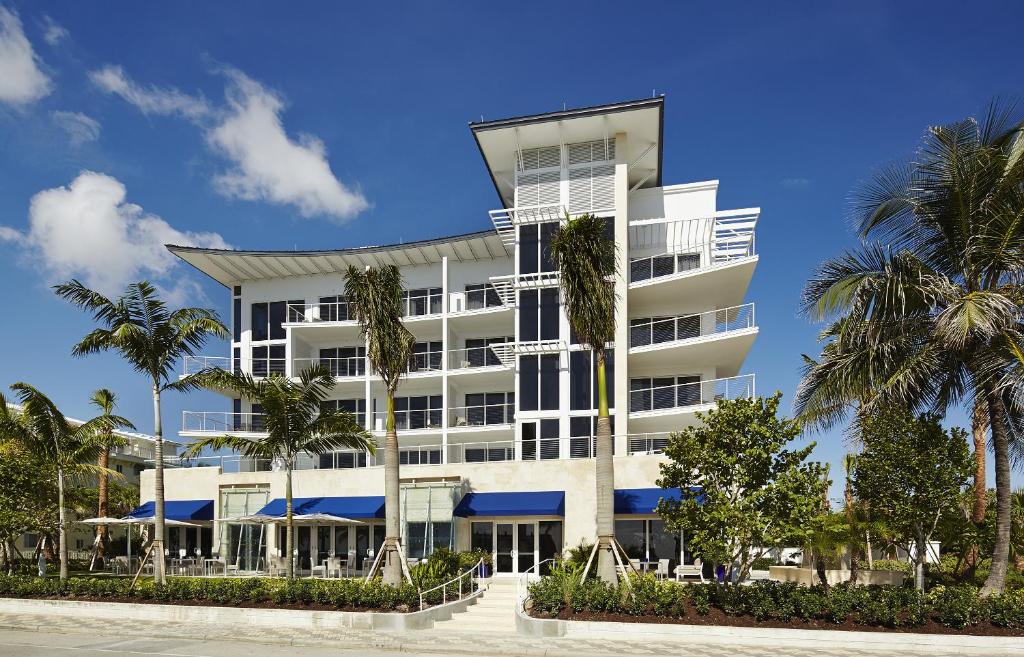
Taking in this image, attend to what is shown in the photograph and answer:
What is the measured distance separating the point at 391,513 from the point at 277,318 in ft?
80.2

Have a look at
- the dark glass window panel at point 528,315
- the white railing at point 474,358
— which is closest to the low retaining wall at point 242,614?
the dark glass window panel at point 528,315

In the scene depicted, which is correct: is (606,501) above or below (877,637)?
above

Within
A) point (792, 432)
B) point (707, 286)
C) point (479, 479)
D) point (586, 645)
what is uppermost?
point (707, 286)

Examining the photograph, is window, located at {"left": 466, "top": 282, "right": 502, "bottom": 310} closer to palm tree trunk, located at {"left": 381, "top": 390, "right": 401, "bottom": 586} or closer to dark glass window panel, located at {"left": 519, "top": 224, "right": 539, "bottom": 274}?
dark glass window panel, located at {"left": 519, "top": 224, "right": 539, "bottom": 274}

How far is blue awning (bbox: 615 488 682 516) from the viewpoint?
27.7m

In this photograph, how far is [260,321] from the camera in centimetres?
4347

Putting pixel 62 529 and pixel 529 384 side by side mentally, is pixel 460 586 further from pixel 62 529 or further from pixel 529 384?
pixel 62 529

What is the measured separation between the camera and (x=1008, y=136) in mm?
17984

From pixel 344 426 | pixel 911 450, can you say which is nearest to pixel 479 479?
pixel 344 426

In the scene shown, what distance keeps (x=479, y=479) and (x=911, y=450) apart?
1649cm

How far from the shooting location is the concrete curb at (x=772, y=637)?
15742 millimetres

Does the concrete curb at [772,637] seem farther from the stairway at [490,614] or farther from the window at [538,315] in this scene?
the window at [538,315]

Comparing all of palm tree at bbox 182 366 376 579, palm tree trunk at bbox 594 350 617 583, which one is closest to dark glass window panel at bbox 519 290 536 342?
palm tree at bbox 182 366 376 579

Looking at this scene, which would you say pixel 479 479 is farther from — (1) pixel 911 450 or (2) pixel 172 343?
(1) pixel 911 450
